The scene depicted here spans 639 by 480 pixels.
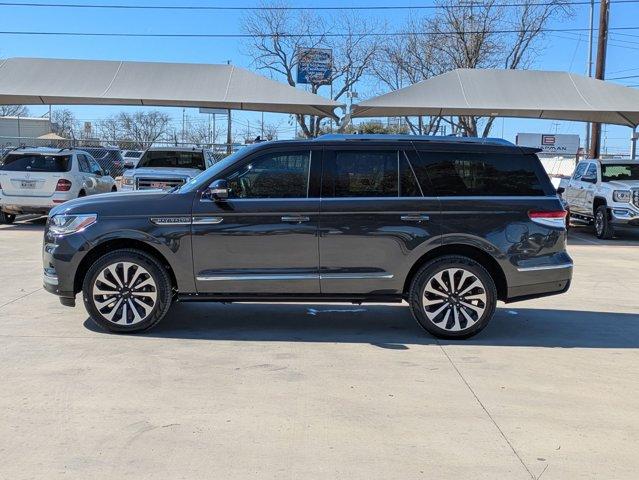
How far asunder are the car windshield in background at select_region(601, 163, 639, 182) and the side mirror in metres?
13.1

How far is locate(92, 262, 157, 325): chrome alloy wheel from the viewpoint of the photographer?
596cm

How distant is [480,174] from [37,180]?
1161 cm

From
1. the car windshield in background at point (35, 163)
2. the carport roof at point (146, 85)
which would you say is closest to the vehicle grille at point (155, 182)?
the car windshield in background at point (35, 163)

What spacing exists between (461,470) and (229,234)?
3226 millimetres

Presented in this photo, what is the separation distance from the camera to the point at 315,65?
36.5 metres

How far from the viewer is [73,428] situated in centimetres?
400

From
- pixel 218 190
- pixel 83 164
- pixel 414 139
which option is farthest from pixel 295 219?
pixel 83 164

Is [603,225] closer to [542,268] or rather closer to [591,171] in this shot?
[591,171]

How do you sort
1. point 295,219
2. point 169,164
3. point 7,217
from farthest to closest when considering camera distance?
point 7,217
point 169,164
point 295,219

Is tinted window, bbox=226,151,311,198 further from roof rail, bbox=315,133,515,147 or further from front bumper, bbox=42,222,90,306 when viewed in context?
front bumper, bbox=42,222,90,306

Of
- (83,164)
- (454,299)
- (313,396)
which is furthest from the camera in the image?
(83,164)

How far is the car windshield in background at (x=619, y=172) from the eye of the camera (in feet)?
52.1

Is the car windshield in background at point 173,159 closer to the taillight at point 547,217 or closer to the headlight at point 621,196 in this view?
the headlight at point 621,196

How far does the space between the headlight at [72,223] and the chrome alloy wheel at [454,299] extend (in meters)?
3.33
